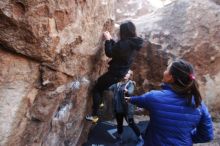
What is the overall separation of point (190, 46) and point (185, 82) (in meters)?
3.79

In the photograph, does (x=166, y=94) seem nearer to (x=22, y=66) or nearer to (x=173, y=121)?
(x=173, y=121)

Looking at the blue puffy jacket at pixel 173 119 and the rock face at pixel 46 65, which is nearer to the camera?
the blue puffy jacket at pixel 173 119


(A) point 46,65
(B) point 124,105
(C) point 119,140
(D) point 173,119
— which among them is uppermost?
(A) point 46,65

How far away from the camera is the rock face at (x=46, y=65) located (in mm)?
3508

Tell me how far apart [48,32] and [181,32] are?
3.85 meters

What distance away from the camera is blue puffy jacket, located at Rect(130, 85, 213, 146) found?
10.4 ft

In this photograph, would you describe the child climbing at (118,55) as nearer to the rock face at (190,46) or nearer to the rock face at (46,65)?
the rock face at (46,65)

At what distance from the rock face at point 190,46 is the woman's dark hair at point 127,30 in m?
1.91

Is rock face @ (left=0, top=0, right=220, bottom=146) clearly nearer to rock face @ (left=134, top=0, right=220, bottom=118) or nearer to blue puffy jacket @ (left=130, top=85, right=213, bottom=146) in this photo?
rock face @ (left=134, top=0, right=220, bottom=118)

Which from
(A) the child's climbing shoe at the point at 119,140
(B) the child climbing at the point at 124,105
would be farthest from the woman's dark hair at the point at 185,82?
(A) the child's climbing shoe at the point at 119,140

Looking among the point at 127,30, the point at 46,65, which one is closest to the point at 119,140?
the point at 127,30

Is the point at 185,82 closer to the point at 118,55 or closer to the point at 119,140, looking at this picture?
the point at 118,55

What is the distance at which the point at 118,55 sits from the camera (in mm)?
5113

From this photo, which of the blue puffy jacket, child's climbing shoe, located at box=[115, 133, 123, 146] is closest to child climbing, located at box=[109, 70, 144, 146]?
child's climbing shoe, located at box=[115, 133, 123, 146]
